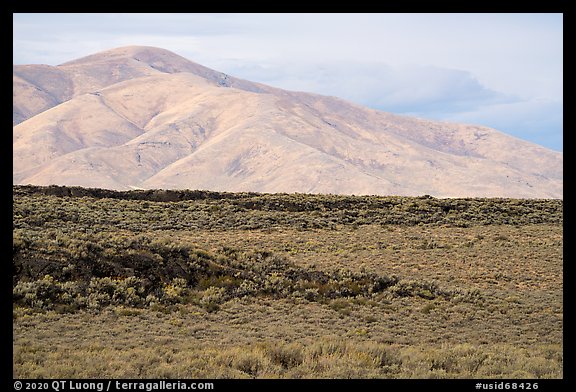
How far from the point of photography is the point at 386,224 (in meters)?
53.5

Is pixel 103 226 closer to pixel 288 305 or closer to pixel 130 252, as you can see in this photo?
pixel 130 252

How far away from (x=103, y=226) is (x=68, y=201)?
10.0m

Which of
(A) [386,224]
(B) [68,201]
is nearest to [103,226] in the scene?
(B) [68,201]

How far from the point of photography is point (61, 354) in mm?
15000

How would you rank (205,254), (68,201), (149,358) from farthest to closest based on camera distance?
(68,201) < (205,254) < (149,358)

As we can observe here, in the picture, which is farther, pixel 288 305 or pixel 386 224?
pixel 386 224
